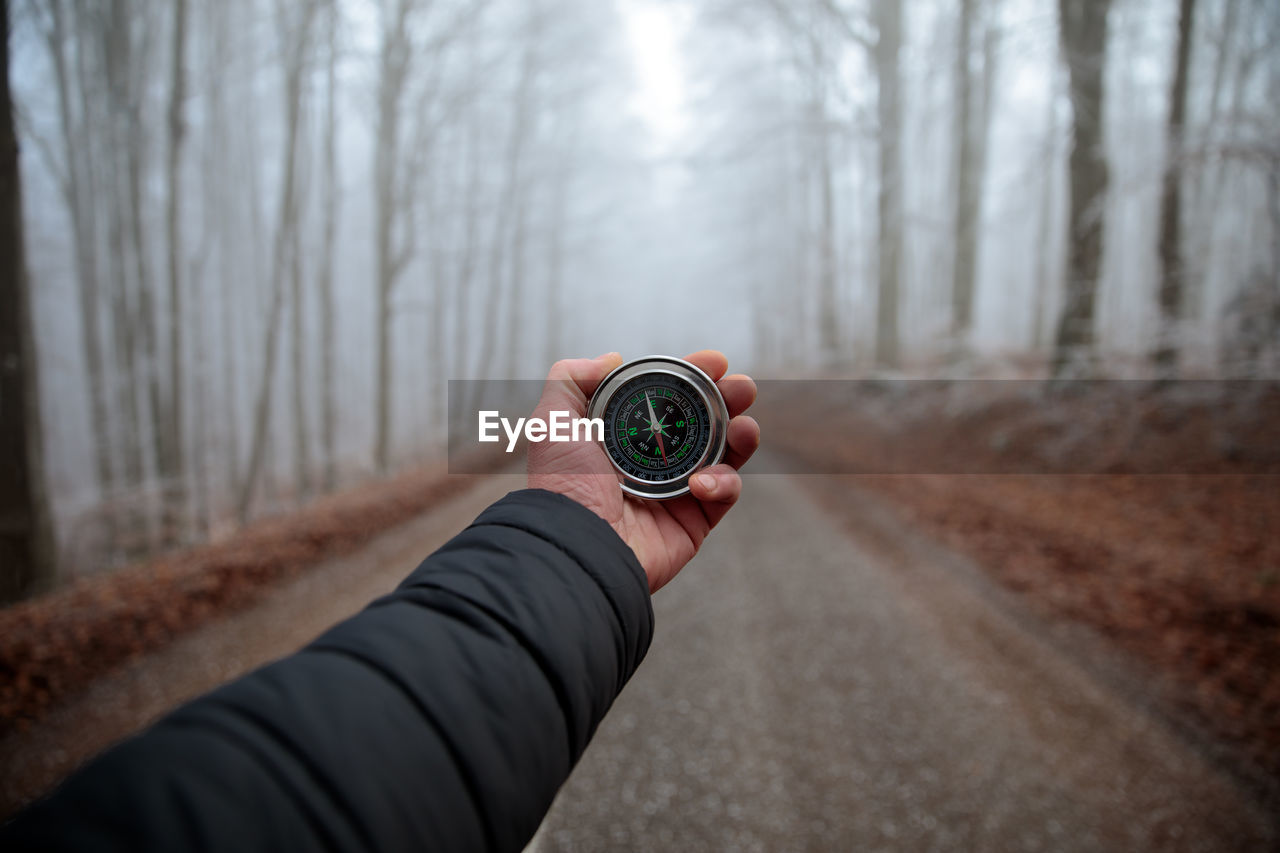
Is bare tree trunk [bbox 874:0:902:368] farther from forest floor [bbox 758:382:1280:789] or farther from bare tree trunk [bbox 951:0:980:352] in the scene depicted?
forest floor [bbox 758:382:1280:789]

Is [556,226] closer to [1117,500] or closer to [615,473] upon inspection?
[1117,500]

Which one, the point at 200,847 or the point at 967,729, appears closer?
the point at 200,847

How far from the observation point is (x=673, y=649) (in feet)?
10.7

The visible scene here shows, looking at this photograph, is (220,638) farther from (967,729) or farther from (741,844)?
(967,729)

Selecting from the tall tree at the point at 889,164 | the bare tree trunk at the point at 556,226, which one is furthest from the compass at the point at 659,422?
the bare tree trunk at the point at 556,226

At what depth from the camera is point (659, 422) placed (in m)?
1.34

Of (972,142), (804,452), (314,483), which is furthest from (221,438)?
(972,142)

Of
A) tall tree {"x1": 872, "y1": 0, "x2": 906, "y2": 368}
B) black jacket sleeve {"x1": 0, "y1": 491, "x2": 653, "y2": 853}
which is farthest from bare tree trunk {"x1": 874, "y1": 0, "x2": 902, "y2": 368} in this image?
black jacket sleeve {"x1": 0, "y1": 491, "x2": 653, "y2": 853}

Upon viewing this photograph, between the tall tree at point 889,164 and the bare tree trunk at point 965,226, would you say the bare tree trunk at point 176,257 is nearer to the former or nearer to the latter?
the tall tree at point 889,164

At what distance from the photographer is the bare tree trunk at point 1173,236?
A: 577cm

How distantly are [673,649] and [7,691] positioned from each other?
284cm

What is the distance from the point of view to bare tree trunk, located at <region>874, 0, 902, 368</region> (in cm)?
842
